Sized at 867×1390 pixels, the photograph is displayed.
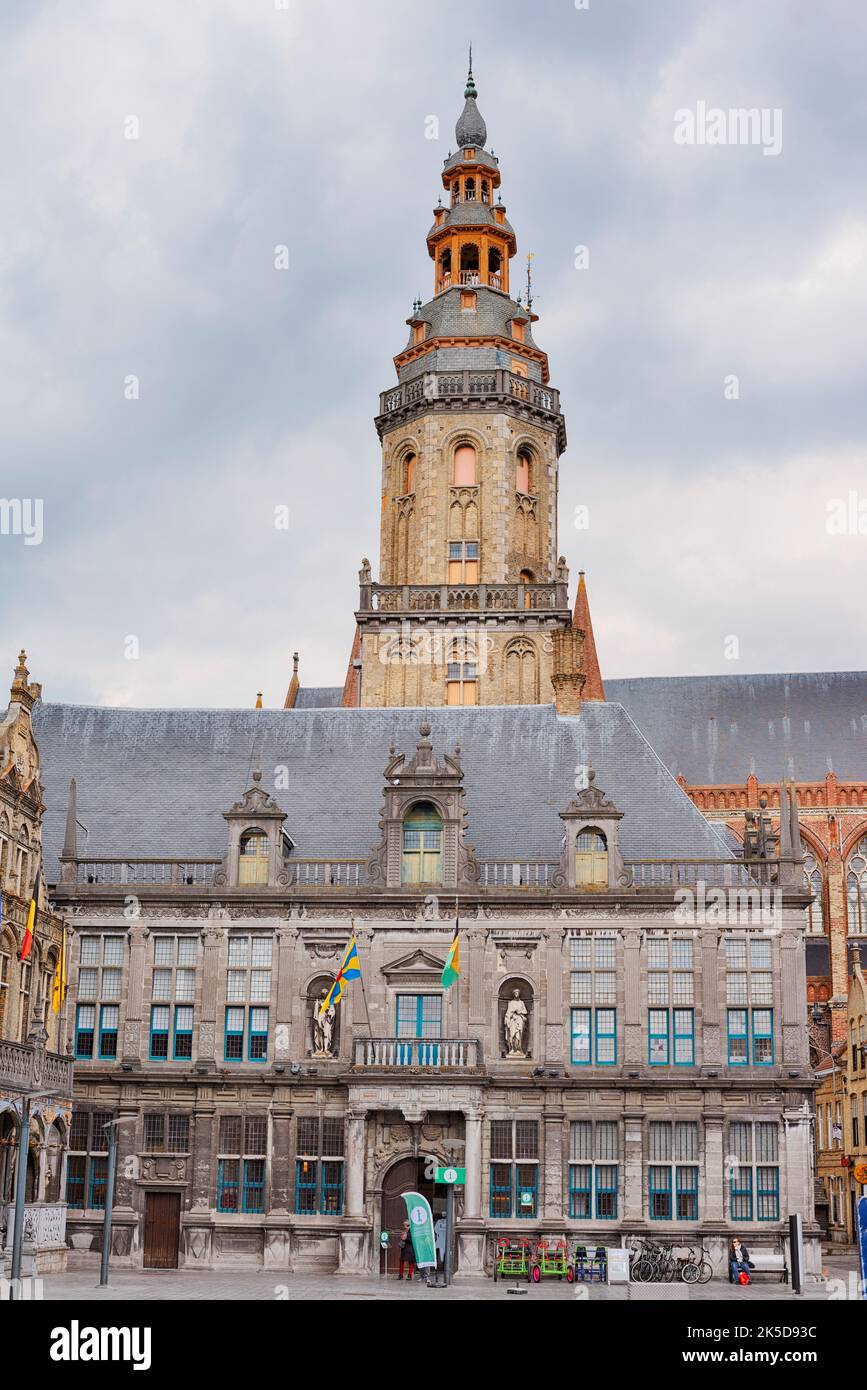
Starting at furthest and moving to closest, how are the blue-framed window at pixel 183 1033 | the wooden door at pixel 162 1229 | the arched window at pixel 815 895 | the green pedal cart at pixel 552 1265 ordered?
1. the arched window at pixel 815 895
2. the blue-framed window at pixel 183 1033
3. the wooden door at pixel 162 1229
4. the green pedal cart at pixel 552 1265

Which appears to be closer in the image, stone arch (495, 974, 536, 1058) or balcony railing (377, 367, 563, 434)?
stone arch (495, 974, 536, 1058)

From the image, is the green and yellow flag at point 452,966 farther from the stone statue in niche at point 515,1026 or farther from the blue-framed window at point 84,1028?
the blue-framed window at point 84,1028

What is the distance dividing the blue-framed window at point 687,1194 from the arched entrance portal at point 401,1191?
6.47m

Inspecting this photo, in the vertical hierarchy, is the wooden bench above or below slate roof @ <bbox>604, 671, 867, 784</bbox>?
below

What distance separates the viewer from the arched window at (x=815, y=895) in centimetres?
7931

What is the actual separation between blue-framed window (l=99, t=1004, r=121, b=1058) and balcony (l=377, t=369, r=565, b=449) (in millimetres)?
31541

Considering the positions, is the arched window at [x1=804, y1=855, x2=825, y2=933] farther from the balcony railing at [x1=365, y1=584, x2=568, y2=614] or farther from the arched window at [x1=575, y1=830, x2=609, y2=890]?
the arched window at [x1=575, y1=830, x2=609, y2=890]

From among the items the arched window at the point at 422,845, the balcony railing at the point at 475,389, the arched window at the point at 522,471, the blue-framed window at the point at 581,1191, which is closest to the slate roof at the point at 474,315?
the balcony railing at the point at 475,389

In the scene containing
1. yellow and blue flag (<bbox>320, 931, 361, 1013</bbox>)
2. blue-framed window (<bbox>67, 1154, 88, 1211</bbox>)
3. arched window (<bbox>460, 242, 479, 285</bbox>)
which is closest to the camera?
yellow and blue flag (<bbox>320, 931, 361, 1013</bbox>)

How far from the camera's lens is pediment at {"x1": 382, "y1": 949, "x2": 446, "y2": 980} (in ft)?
152

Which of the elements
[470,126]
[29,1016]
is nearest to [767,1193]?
[29,1016]

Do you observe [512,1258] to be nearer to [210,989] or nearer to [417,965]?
[417,965]

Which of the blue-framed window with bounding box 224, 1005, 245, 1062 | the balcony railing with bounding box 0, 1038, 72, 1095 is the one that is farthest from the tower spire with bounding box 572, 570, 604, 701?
the balcony railing with bounding box 0, 1038, 72, 1095
